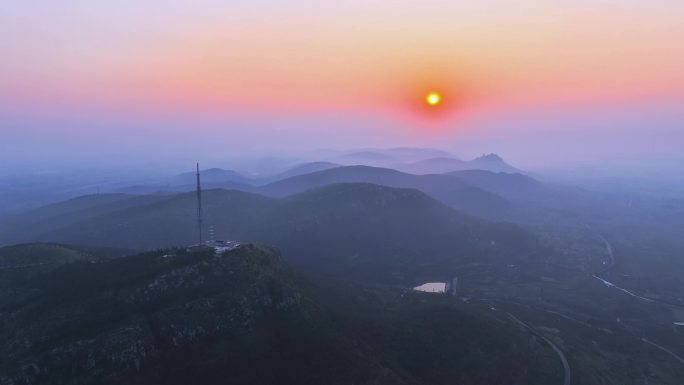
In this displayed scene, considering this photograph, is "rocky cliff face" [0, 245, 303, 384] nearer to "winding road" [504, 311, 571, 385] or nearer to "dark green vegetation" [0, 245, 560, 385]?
"dark green vegetation" [0, 245, 560, 385]

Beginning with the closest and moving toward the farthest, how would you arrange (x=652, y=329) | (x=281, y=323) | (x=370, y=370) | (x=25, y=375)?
(x=25, y=375)
(x=370, y=370)
(x=281, y=323)
(x=652, y=329)

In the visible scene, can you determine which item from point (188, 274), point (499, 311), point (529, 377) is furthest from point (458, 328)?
point (188, 274)

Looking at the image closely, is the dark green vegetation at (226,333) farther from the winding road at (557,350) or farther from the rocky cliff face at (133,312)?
the winding road at (557,350)

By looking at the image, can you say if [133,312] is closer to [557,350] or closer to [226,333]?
[226,333]

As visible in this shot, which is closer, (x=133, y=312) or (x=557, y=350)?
(x=133, y=312)

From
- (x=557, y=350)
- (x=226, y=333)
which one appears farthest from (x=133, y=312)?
(x=557, y=350)

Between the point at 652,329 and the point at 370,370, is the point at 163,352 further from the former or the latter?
the point at 652,329

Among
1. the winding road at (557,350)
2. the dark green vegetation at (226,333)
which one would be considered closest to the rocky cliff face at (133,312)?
the dark green vegetation at (226,333)

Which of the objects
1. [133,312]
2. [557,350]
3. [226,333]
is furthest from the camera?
[557,350]
